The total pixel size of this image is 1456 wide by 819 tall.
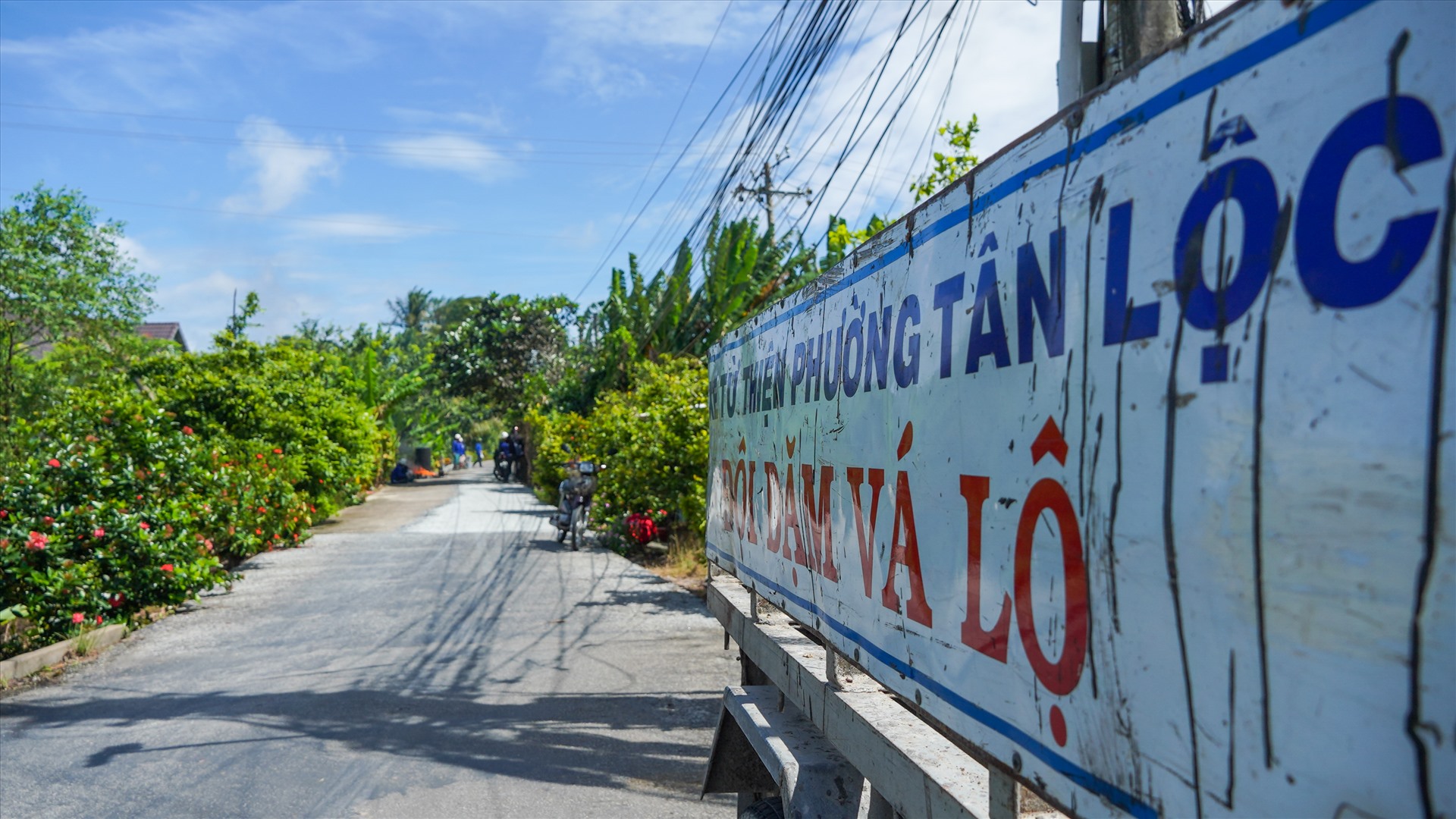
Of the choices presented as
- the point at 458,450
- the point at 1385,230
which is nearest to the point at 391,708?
the point at 1385,230

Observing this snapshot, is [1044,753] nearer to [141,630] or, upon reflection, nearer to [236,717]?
[236,717]

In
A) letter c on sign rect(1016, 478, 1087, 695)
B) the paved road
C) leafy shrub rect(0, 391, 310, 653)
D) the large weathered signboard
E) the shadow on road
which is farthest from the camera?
leafy shrub rect(0, 391, 310, 653)

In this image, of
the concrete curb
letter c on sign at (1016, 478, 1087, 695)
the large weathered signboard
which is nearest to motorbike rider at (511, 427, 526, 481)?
the concrete curb

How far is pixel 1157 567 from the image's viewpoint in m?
1.42

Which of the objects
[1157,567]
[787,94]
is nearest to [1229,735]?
[1157,567]

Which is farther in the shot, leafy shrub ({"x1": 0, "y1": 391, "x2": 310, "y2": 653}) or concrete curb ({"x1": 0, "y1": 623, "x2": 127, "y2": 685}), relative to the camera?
leafy shrub ({"x1": 0, "y1": 391, "x2": 310, "y2": 653})

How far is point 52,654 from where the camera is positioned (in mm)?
8398

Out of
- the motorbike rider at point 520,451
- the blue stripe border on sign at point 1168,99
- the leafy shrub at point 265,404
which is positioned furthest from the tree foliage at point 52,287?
the blue stripe border on sign at point 1168,99

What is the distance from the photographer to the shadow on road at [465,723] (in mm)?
5887

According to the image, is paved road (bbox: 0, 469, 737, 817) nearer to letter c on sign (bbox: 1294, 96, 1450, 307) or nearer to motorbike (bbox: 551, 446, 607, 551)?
motorbike (bbox: 551, 446, 607, 551)

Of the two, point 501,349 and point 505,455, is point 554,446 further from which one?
point 501,349

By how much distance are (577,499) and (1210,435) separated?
612 inches

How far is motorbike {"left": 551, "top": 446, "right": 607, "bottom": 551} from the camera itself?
53.8 ft

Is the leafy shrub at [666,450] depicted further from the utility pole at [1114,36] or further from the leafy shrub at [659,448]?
the utility pole at [1114,36]
